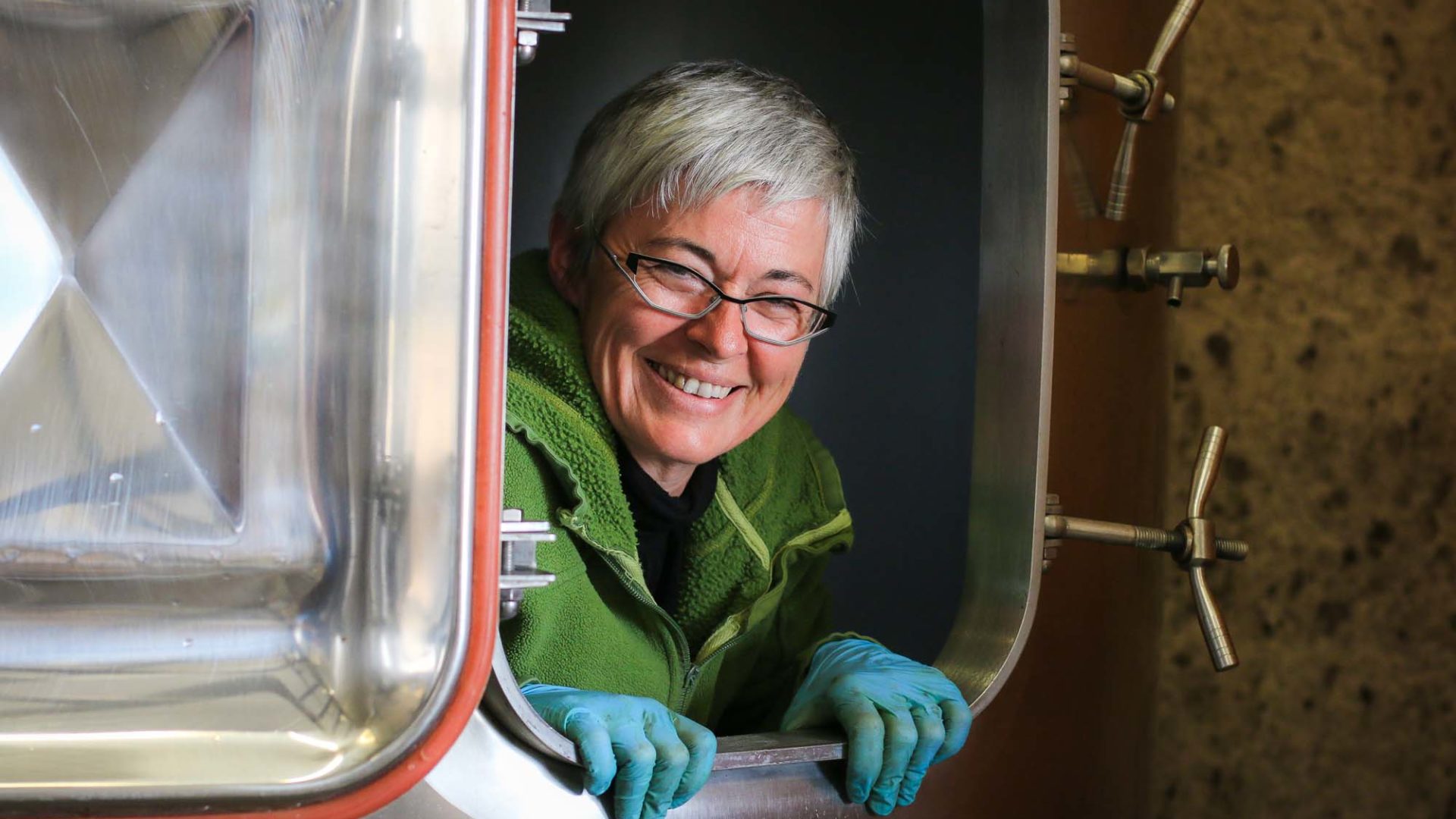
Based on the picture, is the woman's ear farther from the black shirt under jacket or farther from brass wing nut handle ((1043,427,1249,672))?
brass wing nut handle ((1043,427,1249,672))

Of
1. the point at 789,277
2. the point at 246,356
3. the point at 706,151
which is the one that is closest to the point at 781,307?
the point at 789,277

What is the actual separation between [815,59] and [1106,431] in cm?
77

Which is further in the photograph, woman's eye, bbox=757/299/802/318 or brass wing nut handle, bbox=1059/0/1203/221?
woman's eye, bbox=757/299/802/318

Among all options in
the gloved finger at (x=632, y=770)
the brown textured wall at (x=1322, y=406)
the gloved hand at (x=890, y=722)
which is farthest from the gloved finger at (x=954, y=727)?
the brown textured wall at (x=1322, y=406)

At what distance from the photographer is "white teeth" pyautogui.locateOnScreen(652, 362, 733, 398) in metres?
Answer: 1.12

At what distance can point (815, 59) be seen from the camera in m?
1.62

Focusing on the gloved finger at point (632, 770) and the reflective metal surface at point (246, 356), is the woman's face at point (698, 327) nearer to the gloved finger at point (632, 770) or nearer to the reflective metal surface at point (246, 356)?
the gloved finger at point (632, 770)

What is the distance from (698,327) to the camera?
1.08 m

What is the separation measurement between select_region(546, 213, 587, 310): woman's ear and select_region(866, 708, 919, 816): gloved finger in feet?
1.52

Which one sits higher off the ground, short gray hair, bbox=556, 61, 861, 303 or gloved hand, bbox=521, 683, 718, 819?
short gray hair, bbox=556, 61, 861, 303

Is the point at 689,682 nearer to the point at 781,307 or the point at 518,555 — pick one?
the point at 781,307

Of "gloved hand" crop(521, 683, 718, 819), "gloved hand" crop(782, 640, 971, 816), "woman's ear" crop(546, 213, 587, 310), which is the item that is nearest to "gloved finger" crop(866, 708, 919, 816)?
"gloved hand" crop(782, 640, 971, 816)

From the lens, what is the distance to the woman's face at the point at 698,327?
3.52ft

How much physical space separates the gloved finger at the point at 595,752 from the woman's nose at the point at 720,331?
0.35 metres
